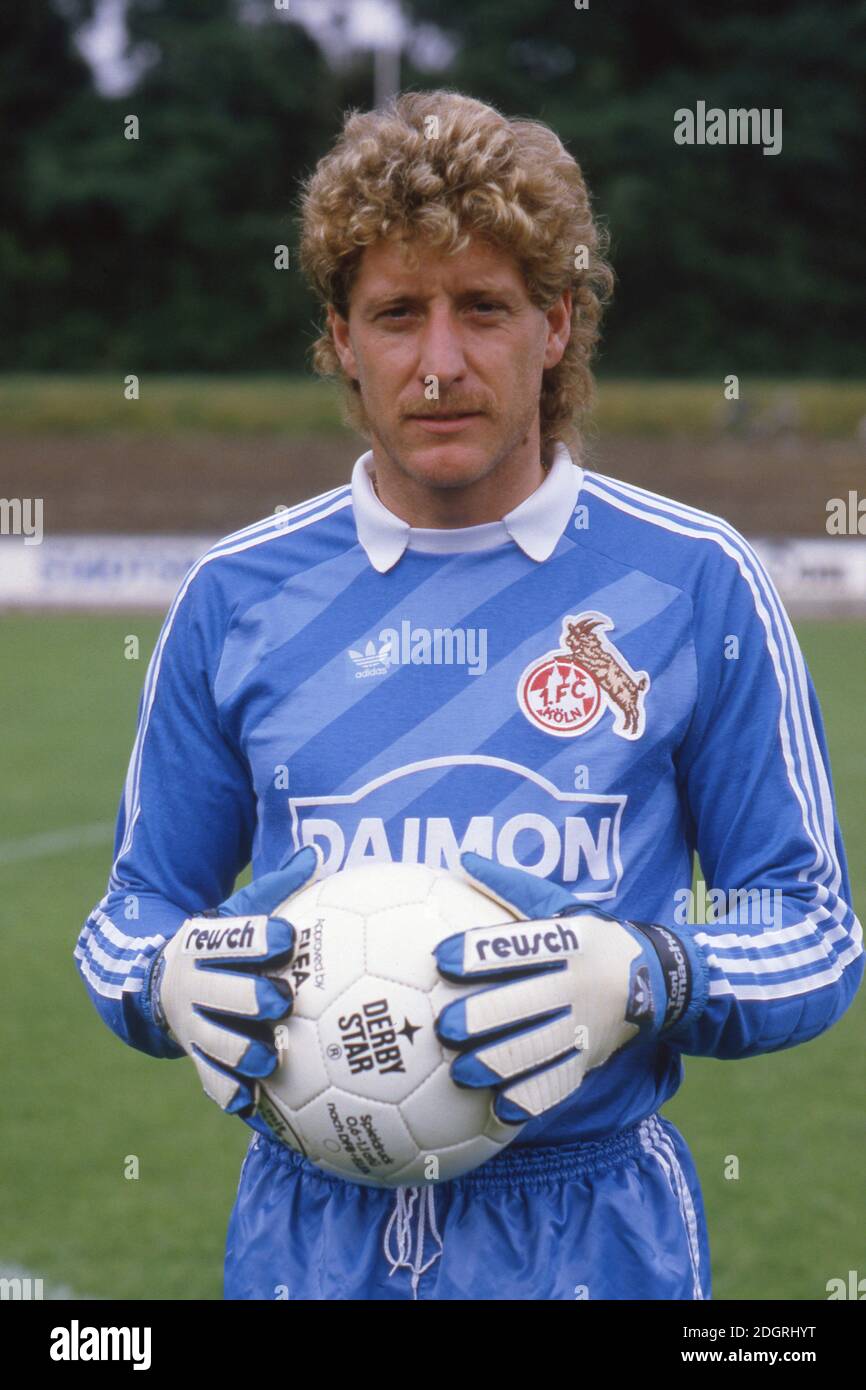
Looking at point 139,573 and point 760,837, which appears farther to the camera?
point 139,573

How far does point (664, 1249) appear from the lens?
207cm

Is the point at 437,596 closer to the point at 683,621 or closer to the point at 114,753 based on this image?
the point at 683,621

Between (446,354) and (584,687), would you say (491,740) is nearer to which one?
(584,687)

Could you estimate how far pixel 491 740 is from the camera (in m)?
2.08

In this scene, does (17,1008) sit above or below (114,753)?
below

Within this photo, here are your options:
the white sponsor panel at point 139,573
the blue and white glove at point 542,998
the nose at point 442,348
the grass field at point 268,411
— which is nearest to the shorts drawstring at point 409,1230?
the blue and white glove at point 542,998

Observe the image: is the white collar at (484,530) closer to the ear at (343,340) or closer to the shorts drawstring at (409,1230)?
the ear at (343,340)

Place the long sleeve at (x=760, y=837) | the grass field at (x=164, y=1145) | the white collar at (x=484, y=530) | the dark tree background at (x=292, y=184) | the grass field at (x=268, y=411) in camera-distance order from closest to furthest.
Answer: the long sleeve at (x=760, y=837), the white collar at (x=484, y=530), the grass field at (x=164, y=1145), the grass field at (x=268, y=411), the dark tree background at (x=292, y=184)

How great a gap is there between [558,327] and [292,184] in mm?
32110

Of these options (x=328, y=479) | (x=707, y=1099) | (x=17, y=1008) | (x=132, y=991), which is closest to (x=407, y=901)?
(x=132, y=991)

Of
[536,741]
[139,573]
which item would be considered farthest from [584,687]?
[139,573]

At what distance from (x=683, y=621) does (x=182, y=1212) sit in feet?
9.11

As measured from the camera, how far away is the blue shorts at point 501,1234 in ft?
6.63
